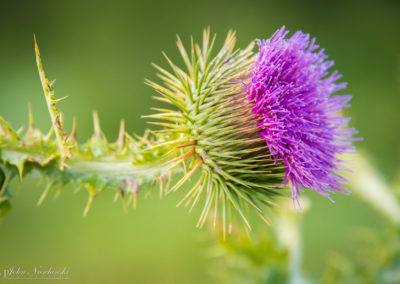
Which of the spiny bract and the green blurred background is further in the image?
the green blurred background

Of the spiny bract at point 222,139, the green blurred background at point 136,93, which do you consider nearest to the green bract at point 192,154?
the spiny bract at point 222,139

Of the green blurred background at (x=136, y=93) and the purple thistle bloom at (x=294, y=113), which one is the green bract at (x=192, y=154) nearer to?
the purple thistle bloom at (x=294, y=113)

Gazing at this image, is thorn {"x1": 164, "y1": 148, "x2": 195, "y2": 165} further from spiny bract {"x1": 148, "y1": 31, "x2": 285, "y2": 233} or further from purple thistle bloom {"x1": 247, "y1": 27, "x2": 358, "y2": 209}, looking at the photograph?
purple thistle bloom {"x1": 247, "y1": 27, "x2": 358, "y2": 209}

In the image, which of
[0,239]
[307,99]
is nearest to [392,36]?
[307,99]

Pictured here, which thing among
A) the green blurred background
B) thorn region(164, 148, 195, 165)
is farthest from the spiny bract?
the green blurred background

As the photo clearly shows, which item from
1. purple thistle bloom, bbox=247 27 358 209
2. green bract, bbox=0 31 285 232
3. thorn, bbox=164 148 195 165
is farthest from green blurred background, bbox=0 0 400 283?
thorn, bbox=164 148 195 165

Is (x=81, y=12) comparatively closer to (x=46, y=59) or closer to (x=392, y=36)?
(x=46, y=59)
